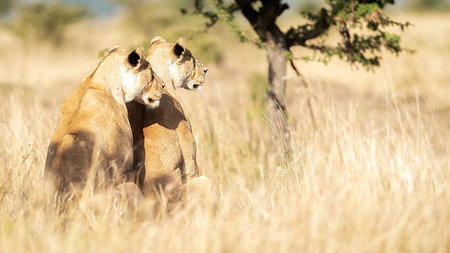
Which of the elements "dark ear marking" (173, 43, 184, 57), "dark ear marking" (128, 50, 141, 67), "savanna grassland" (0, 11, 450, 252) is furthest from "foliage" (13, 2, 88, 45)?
"dark ear marking" (128, 50, 141, 67)

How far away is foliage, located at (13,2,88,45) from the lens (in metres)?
25.5

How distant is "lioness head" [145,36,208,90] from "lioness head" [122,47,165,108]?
430mm

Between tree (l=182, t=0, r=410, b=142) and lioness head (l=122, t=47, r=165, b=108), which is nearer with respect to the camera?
lioness head (l=122, t=47, r=165, b=108)

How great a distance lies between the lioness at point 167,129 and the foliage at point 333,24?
4.33 feet

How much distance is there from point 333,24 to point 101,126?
3.58 m

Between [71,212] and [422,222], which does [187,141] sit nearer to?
[71,212]

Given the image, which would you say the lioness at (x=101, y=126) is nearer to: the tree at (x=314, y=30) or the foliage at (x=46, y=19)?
the tree at (x=314, y=30)

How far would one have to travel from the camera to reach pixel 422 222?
12.5 feet

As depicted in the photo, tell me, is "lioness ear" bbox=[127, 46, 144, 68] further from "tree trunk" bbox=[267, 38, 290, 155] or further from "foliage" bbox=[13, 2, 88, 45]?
"foliage" bbox=[13, 2, 88, 45]

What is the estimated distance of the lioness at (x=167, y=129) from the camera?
15.4ft

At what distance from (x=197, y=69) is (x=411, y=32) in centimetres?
1926

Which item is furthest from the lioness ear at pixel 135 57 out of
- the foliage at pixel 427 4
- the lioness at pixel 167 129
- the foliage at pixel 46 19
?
the foliage at pixel 427 4

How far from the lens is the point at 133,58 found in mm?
4516

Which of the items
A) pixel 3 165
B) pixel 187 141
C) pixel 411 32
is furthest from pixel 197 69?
pixel 411 32
